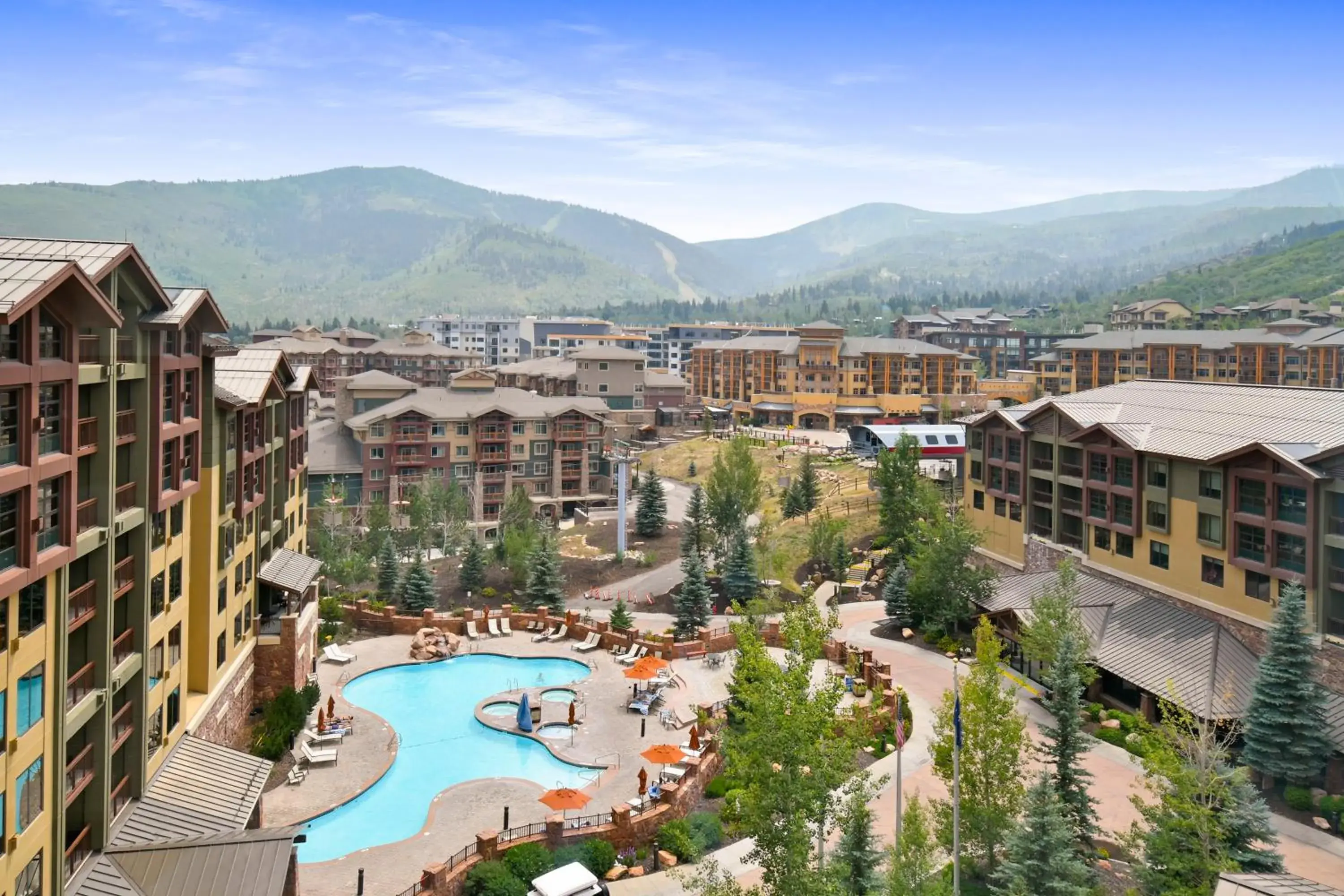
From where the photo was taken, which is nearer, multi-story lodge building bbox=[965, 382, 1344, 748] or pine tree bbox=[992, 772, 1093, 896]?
pine tree bbox=[992, 772, 1093, 896]

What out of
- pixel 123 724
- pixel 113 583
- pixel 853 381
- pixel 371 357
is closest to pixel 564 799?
pixel 123 724

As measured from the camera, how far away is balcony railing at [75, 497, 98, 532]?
1823cm

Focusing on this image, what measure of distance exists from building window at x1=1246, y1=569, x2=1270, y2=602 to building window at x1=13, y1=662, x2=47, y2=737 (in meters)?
34.8

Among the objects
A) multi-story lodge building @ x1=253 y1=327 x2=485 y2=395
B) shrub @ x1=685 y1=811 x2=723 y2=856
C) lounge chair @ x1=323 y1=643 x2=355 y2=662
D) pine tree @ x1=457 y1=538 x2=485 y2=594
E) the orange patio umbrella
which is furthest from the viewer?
multi-story lodge building @ x1=253 y1=327 x2=485 y2=395

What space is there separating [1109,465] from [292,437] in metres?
34.6

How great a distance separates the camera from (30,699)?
16.1 meters

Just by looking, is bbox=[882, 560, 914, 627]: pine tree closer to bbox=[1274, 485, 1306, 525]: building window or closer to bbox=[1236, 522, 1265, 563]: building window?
bbox=[1236, 522, 1265, 563]: building window

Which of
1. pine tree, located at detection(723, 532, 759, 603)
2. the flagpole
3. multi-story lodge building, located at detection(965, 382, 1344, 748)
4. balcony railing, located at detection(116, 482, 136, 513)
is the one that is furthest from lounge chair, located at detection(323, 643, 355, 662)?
multi-story lodge building, located at detection(965, 382, 1344, 748)

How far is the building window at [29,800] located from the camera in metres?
15.6

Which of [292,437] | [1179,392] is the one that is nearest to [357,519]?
[292,437]

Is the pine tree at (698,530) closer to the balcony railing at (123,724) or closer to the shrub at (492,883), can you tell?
the shrub at (492,883)

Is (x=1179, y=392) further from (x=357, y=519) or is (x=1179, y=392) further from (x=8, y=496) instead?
(x=357, y=519)

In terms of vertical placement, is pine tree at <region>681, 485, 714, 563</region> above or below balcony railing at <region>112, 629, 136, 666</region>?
below

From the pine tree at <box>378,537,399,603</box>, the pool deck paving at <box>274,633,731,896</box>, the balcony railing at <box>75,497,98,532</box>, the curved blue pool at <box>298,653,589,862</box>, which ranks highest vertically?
the balcony railing at <box>75,497,98,532</box>
